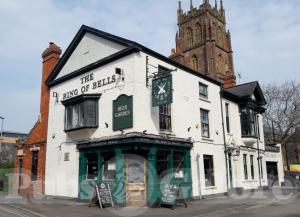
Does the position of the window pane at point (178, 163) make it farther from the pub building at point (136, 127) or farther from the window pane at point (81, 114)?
the window pane at point (81, 114)

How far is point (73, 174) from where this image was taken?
714 inches

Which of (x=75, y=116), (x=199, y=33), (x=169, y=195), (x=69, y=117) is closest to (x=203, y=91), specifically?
(x=75, y=116)

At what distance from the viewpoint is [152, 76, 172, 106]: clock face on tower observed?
50.1 feet

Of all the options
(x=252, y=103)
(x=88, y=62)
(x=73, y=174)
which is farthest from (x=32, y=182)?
(x=252, y=103)

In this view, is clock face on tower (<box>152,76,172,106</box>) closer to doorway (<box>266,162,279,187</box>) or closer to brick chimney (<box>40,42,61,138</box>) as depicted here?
brick chimney (<box>40,42,61,138</box>)

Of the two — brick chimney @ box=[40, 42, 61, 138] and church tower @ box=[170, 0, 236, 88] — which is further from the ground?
church tower @ box=[170, 0, 236, 88]

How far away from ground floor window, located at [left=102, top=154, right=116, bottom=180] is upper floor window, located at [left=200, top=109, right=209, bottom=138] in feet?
21.6

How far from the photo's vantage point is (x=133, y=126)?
15.3 meters

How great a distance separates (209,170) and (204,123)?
3.07 m

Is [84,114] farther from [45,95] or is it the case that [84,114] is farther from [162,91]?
[45,95]

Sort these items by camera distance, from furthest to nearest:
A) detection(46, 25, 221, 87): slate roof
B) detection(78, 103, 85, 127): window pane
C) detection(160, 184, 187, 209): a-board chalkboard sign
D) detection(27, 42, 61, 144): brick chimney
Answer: detection(27, 42, 61, 144): brick chimney, detection(78, 103, 85, 127): window pane, detection(46, 25, 221, 87): slate roof, detection(160, 184, 187, 209): a-board chalkboard sign

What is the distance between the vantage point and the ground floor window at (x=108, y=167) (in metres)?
16.3

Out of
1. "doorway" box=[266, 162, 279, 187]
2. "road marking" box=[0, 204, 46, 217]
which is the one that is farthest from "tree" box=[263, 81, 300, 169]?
"road marking" box=[0, 204, 46, 217]

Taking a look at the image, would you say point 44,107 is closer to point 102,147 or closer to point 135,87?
point 102,147
